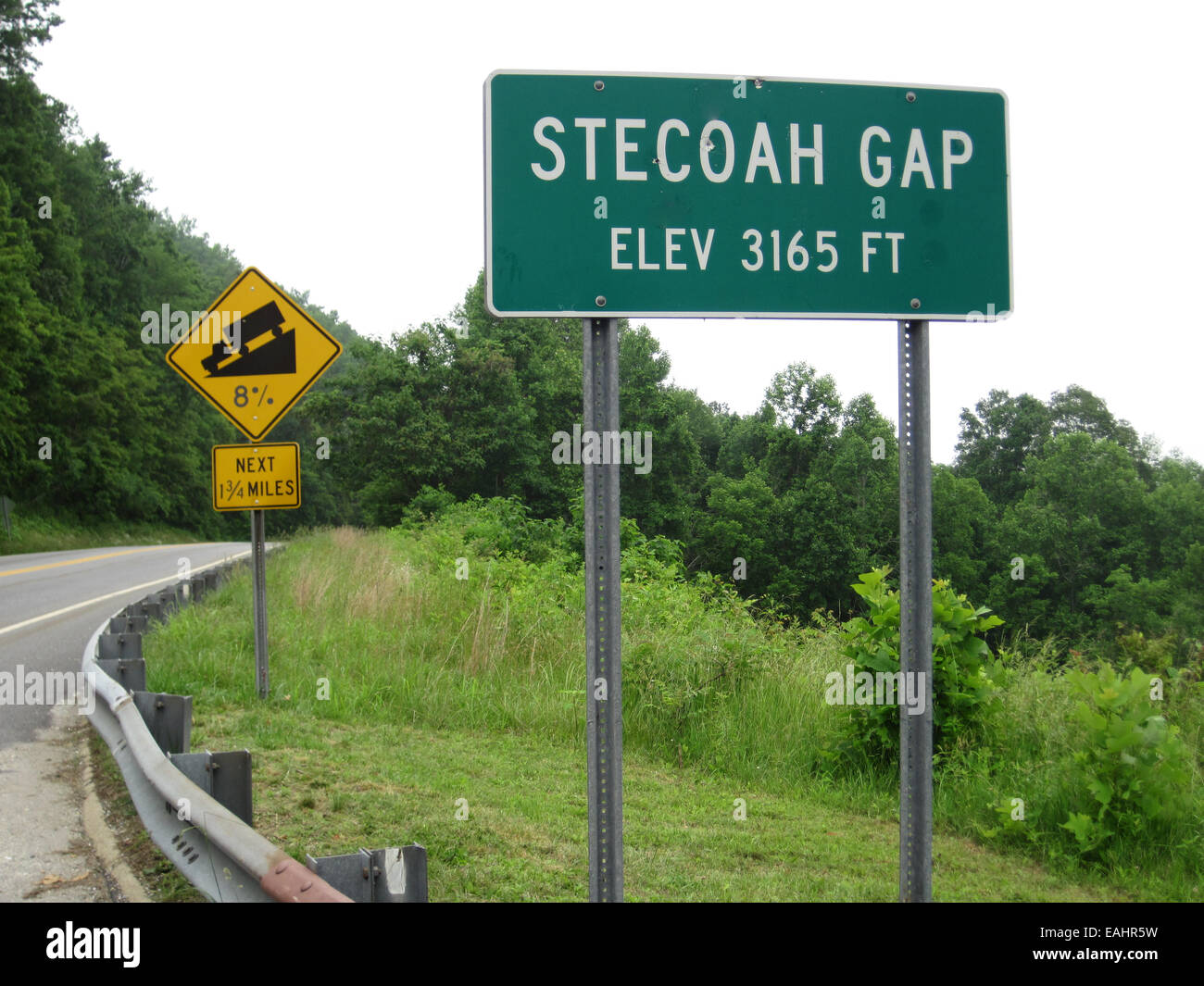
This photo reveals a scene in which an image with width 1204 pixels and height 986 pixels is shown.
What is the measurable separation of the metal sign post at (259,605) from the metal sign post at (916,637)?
19.9ft

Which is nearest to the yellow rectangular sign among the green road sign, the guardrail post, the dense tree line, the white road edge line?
the guardrail post

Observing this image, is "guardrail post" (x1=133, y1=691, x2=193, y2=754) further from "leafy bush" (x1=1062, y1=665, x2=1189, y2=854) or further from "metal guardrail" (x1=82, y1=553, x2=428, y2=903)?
"leafy bush" (x1=1062, y1=665, x2=1189, y2=854)

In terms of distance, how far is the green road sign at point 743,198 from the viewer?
9.15ft

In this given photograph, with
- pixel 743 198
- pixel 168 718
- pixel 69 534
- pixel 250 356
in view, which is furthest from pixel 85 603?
pixel 69 534

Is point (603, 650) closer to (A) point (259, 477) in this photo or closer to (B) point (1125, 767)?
(B) point (1125, 767)

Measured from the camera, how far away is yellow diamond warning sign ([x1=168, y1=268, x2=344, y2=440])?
26.3ft

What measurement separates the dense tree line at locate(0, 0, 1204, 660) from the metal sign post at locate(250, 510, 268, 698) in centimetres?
2329

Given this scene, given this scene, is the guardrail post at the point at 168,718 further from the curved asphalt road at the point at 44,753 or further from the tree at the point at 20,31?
the tree at the point at 20,31

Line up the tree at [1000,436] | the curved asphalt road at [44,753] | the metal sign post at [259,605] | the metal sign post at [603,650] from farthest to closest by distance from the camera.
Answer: the tree at [1000,436]
the metal sign post at [259,605]
the curved asphalt road at [44,753]
the metal sign post at [603,650]

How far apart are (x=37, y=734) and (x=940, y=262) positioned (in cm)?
664

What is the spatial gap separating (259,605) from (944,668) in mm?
5366

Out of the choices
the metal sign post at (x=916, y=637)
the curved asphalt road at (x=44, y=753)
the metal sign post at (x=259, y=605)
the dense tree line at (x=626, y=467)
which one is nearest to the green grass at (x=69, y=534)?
the dense tree line at (x=626, y=467)

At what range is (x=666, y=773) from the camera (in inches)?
253
